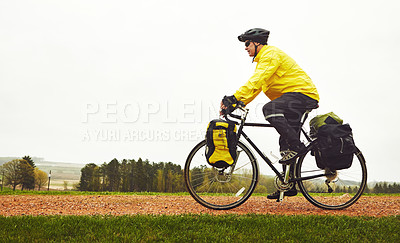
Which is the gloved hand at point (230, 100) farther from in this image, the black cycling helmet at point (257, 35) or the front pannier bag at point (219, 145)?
the black cycling helmet at point (257, 35)

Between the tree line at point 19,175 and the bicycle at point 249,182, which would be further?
the tree line at point 19,175

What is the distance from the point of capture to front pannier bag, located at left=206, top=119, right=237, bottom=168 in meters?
5.11

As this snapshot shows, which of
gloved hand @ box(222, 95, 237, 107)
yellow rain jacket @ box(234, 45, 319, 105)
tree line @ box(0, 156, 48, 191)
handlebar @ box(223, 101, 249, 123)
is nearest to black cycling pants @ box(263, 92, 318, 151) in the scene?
yellow rain jacket @ box(234, 45, 319, 105)

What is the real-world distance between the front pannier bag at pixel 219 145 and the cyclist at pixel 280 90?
0.36 m

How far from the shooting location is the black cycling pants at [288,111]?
5.19 m

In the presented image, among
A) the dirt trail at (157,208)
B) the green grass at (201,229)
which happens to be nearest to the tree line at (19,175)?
the dirt trail at (157,208)

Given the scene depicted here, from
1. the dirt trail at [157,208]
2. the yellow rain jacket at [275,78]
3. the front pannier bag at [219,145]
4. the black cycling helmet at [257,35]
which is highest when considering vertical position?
the black cycling helmet at [257,35]

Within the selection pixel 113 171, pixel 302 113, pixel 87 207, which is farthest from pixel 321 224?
pixel 113 171

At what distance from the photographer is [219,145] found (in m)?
5.11

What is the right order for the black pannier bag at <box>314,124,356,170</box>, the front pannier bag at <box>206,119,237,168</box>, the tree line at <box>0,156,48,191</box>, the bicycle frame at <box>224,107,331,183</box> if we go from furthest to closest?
the tree line at <box>0,156,48,191</box> → the bicycle frame at <box>224,107,331,183</box> → the black pannier bag at <box>314,124,356,170</box> → the front pannier bag at <box>206,119,237,168</box>

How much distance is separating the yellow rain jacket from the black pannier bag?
61cm

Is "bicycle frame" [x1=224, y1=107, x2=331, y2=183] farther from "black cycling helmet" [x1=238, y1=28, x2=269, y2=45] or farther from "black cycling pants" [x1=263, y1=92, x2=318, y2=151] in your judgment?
"black cycling helmet" [x1=238, y1=28, x2=269, y2=45]

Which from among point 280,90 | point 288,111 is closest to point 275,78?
point 280,90

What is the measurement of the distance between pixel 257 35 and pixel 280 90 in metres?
1.08
